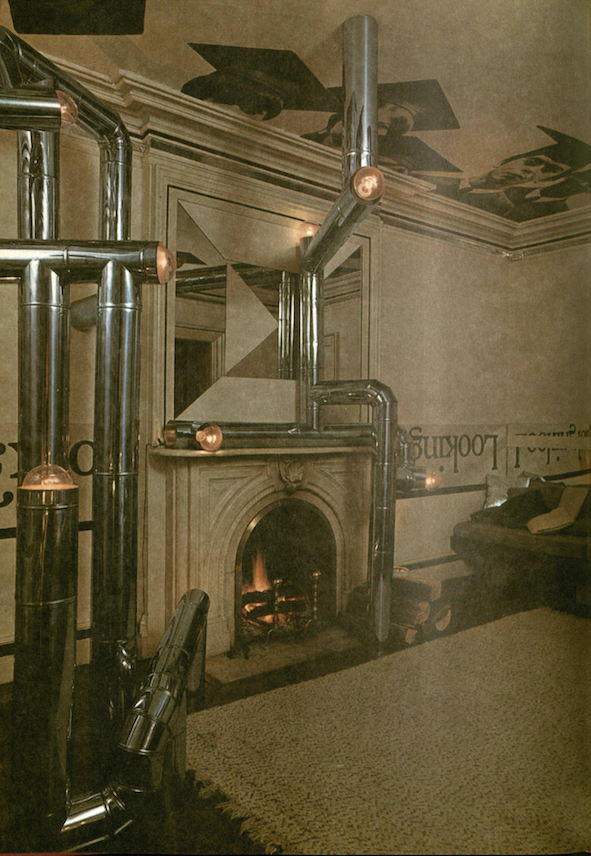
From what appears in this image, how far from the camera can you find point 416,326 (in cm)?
62

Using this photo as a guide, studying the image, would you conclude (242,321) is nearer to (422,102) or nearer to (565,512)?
(422,102)

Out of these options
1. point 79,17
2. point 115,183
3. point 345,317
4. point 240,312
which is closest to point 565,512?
point 345,317

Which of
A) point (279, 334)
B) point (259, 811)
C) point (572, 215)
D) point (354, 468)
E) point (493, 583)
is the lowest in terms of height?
point (259, 811)

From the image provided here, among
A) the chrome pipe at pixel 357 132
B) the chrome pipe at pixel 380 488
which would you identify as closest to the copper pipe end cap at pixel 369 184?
the chrome pipe at pixel 357 132

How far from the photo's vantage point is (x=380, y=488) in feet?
2.11

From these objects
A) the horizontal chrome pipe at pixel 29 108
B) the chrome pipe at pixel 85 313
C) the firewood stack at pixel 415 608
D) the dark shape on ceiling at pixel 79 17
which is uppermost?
the dark shape on ceiling at pixel 79 17

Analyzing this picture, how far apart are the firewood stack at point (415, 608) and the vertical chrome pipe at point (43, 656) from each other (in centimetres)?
37

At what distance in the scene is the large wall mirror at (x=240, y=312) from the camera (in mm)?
593

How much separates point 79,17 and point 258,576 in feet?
2.31

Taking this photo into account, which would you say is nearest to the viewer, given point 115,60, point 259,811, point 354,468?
point 259,811

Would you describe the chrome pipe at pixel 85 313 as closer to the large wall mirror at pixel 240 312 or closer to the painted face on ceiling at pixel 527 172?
the large wall mirror at pixel 240 312

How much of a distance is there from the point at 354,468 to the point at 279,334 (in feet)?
0.68

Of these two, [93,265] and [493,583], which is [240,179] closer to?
→ [93,265]

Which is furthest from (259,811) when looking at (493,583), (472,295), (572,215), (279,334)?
(572,215)
